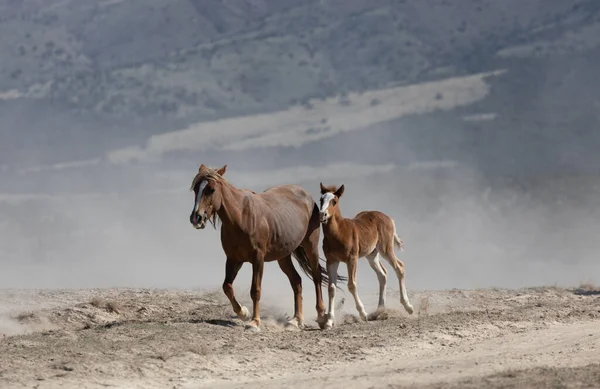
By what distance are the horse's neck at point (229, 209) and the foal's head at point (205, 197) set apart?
97mm

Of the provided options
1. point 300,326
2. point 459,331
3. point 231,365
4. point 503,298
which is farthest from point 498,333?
point 503,298

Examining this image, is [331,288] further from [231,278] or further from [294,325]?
[231,278]

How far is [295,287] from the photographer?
60.1 ft

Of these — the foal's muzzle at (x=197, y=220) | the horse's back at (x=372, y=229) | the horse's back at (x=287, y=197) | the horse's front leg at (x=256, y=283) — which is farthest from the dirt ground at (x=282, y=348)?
the horse's back at (x=287, y=197)

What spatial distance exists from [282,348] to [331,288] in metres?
3.33

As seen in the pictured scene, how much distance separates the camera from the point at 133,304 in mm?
19750

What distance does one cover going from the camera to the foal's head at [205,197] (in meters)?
16.1

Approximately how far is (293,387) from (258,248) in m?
4.48

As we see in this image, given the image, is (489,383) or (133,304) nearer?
(489,383)

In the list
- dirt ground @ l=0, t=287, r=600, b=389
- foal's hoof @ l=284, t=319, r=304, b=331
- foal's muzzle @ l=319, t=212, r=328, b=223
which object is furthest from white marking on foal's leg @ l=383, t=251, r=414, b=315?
foal's muzzle @ l=319, t=212, r=328, b=223

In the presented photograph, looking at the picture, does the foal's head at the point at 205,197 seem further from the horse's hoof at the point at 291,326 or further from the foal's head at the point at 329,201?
the horse's hoof at the point at 291,326

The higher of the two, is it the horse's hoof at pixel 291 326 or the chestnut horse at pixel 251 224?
the chestnut horse at pixel 251 224

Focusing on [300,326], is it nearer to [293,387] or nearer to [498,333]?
[498,333]

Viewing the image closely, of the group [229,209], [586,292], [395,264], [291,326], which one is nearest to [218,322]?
[291,326]
